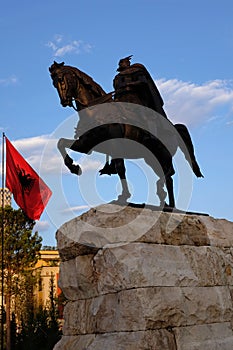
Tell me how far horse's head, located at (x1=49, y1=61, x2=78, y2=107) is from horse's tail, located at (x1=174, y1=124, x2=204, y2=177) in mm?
1869

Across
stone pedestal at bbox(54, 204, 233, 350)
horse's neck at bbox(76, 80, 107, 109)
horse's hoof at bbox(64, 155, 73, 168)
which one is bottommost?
stone pedestal at bbox(54, 204, 233, 350)

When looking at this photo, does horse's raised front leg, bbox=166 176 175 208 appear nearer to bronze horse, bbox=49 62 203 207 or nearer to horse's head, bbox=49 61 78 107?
bronze horse, bbox=49 62 203 207

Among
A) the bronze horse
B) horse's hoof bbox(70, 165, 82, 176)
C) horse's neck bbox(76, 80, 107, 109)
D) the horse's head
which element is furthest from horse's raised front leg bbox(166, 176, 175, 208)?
the horse's head

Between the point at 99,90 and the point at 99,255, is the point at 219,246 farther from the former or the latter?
the point at 99,90

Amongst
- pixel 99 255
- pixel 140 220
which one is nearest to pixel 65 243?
pixel 99 255

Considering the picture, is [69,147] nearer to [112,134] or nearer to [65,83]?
[112,134]

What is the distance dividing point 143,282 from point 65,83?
11.8ft

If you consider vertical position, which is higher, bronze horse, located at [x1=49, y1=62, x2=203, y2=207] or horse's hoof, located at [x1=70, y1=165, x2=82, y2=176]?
bronze horse, located at [x1=49, y1=62, x2=203, y2=207]

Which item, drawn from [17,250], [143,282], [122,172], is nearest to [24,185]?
[122,172]

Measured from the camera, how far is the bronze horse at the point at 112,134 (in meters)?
7.90

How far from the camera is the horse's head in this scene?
8.31m

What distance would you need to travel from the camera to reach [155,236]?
702 cm

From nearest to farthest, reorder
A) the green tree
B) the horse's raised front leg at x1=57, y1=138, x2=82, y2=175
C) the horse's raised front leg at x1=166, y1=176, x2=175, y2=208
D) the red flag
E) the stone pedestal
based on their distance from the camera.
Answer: the stone pedestal
the horse's raised front leg at x1=57, y1=138, x2=82, y2=175
the horse's raised front leg at x1=166, y1=176, x2=175, y2=208
the red flag
the green tree

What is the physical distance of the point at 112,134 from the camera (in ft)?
25.8
